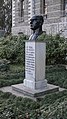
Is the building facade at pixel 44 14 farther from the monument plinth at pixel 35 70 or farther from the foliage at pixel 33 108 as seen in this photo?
the foliage at pixel 33 108

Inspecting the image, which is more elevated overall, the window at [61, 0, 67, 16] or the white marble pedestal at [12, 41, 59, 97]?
the window at [61, 0, 67, 16]

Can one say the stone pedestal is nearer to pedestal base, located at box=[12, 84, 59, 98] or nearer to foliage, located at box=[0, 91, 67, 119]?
pedestal base, located at box=[12, 84, 59, 98]

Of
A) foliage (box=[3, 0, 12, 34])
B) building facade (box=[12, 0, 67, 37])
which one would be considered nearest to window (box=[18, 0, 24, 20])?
building facade (box=[12, 0, 67, 37])

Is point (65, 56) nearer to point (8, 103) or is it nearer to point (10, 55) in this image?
point (10, 55)

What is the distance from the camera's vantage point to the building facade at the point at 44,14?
21.5 meters

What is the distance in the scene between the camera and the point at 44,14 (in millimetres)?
25625

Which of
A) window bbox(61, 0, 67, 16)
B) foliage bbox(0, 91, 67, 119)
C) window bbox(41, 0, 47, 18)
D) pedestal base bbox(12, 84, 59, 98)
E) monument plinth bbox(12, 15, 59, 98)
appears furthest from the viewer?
window bbox(41, 0, 47, 18)

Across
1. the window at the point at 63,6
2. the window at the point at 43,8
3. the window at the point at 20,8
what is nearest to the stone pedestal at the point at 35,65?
the window at the point at 63,6

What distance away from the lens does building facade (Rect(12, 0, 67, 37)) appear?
70.4 feet

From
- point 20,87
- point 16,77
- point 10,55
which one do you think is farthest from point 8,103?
point 10,55

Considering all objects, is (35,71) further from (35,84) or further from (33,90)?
(33,90)

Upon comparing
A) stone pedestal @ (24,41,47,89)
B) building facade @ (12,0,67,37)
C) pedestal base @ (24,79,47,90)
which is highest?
building facade @ (12,0,67,37)

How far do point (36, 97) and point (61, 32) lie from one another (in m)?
12.3

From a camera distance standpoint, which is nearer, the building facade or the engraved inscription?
the engraved inscription
